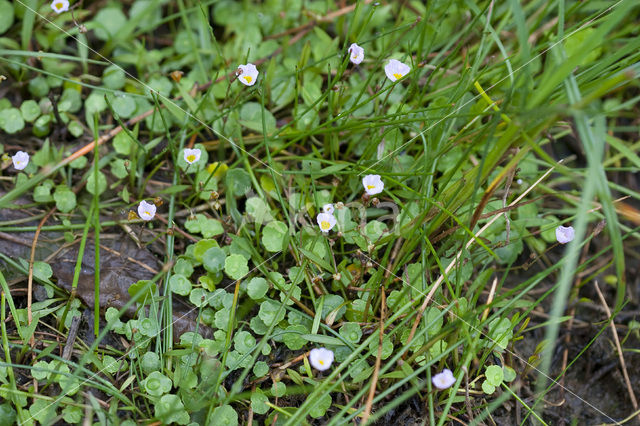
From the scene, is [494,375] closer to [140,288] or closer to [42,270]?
[140,288]

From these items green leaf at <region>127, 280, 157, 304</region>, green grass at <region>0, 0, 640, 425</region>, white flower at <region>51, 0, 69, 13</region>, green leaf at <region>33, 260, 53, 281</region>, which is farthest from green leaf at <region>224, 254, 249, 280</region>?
white flower at <region>51, 0, 69, 13</region>

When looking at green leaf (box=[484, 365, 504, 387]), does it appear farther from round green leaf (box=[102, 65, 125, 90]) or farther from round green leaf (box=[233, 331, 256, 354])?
round green leaf (box=[102, 65, 125, 90])

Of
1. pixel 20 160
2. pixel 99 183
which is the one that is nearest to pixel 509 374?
pixel 99 183

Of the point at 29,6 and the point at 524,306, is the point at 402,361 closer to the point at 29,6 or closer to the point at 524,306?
the point at 524,306

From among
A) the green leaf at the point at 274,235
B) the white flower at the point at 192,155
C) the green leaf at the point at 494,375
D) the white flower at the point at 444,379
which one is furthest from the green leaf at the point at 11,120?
the green leaf at the point at 494,375

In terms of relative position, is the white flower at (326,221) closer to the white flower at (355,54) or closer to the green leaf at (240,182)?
the green leaf at (240,182)

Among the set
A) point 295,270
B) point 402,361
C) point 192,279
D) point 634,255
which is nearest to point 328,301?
point 295,270
